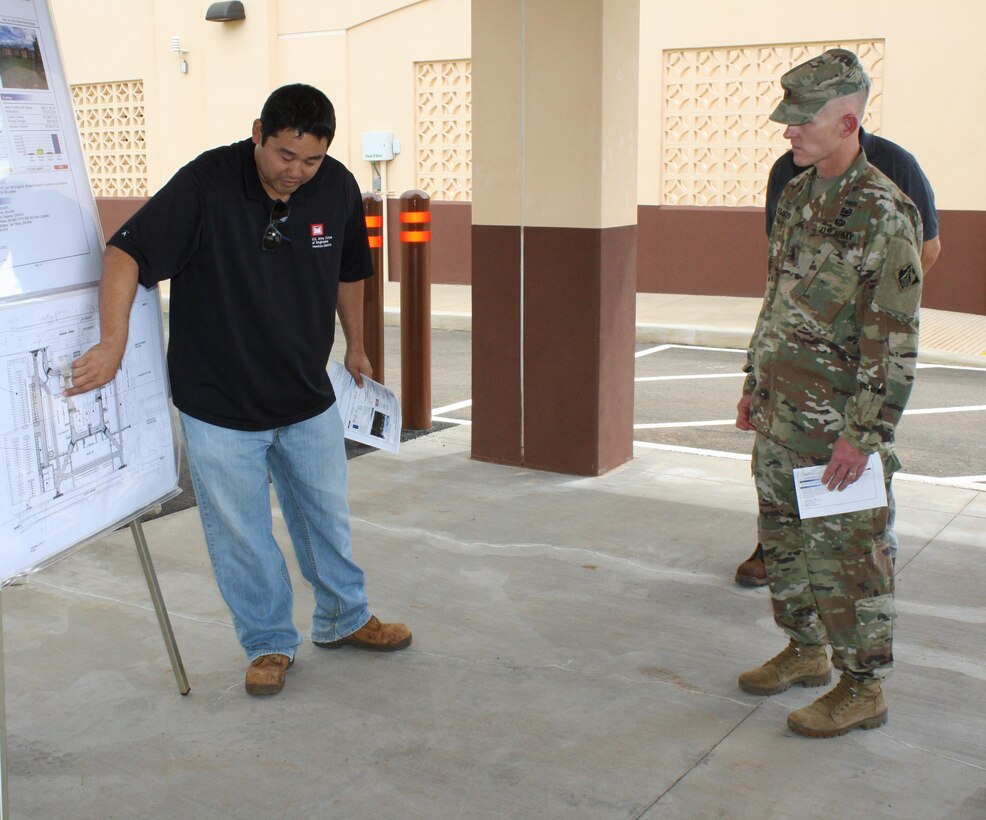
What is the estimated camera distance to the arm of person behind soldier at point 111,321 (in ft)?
10.1

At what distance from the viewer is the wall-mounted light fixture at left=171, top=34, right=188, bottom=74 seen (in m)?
17.5

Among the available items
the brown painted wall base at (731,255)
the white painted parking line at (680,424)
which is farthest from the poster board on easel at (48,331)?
the brown painted wall base at (731,255)

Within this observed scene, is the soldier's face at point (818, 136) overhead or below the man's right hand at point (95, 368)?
overhead

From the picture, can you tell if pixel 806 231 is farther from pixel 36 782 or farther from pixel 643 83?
pixel 643 83

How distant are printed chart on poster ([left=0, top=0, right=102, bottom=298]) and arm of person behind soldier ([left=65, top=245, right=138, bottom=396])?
0.21 ft

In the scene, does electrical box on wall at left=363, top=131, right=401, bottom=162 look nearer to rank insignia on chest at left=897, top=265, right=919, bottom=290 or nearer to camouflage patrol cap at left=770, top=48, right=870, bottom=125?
camouflage patrol cap at left=770, top=48, right=870, bottom=125

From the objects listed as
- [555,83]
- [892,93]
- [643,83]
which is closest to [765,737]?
[555,83]

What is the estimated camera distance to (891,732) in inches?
138

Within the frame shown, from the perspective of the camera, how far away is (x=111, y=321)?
10.4ft

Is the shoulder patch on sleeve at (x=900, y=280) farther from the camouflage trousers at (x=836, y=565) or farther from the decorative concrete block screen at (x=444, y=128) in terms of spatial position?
the decorative concrete block screen at (x=444, y=128)

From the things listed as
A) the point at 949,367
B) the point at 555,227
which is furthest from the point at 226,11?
the point at 555,227

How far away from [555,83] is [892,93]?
25.2ft

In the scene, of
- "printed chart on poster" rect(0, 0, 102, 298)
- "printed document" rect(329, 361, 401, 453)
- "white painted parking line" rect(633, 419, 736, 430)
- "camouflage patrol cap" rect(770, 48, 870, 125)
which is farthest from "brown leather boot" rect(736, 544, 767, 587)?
"white painted parking line" rect(633, 419, 736, 430)

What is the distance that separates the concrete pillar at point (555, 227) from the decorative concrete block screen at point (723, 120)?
24.1 ft
